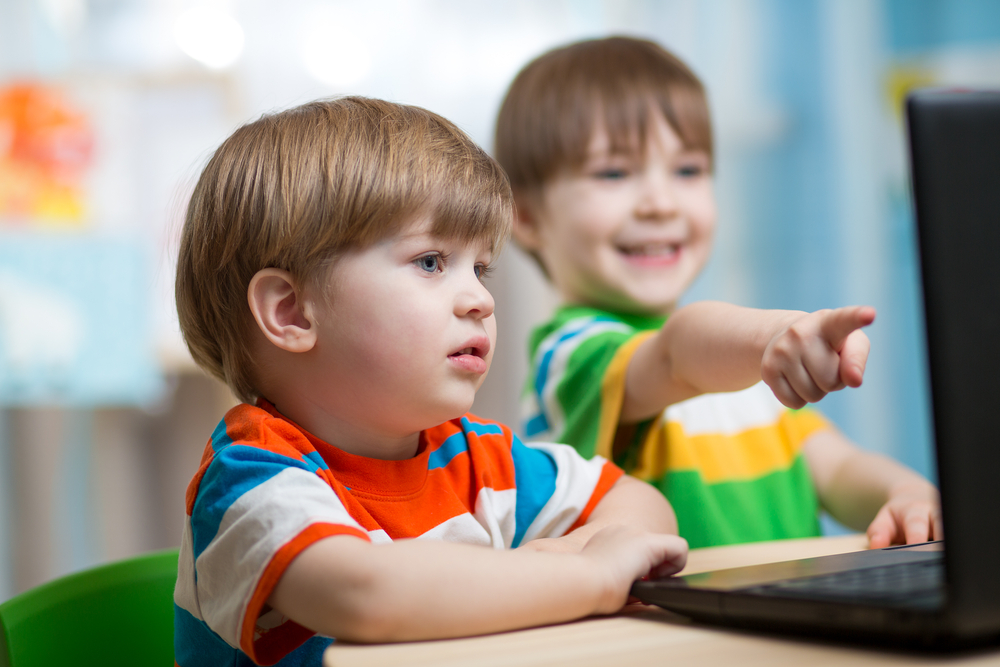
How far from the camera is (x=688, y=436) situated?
1018 millimetres

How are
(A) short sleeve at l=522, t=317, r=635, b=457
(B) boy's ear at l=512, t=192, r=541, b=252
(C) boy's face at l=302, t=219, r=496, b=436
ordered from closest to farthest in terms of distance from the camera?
(C) boy's face at l=302, t=219, r=496, b=436 < (A) short sleeve at l=522, t=317, r=635, b=457 < (B) boy's ear at l=512, t=192, r=541, b=252

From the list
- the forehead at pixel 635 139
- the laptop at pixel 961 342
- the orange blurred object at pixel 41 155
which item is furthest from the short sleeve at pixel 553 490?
the orange blurred object at pixel 41 155

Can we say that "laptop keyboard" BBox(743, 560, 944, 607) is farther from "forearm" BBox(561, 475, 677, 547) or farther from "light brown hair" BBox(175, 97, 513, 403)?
"light brown hair" BBox(175, 97, 513, 403)

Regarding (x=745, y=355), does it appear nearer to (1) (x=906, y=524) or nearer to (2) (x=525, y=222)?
(1) (x=906, y=524)

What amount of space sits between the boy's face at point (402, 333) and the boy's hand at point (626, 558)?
0.16m

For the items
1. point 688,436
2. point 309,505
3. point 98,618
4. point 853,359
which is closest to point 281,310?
point 309,505

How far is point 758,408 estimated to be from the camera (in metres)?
1.11

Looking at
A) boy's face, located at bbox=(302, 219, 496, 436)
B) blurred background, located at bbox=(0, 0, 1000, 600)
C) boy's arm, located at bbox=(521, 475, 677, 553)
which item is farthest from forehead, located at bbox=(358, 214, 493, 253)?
blurred background, located at bbox=(0, 0, 1000, 600)

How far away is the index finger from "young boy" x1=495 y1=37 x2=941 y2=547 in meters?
0.36

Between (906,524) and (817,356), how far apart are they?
286 millimetres

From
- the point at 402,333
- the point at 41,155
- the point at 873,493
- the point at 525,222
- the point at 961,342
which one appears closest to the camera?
the point at 961,342

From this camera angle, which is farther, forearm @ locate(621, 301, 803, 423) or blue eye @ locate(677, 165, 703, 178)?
blue eye @ locate(677, 165, 703, 178)

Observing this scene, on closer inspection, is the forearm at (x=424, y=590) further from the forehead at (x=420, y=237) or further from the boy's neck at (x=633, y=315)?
the boy's neck at (x=633, y=315)

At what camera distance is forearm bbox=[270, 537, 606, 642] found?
466 millimetres
